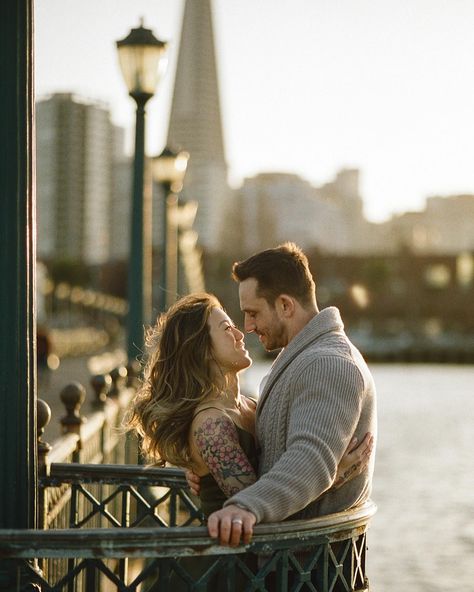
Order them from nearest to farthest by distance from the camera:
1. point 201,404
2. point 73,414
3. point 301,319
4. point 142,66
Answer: point 201,404 → point 301,319 → point 73,414 → point 142,66

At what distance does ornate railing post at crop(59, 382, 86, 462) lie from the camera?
730 centimetres

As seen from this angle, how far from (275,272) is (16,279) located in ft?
2.91

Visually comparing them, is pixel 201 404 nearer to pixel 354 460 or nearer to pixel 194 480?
pixel 194 480

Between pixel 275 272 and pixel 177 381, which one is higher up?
pixel 275 272

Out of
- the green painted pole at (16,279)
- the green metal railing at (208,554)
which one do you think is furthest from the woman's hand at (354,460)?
the green painted pole at (16,279)

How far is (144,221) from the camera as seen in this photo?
12.8 meters

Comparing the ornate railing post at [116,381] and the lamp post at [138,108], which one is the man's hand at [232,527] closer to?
the ornate railing post at [116,381]

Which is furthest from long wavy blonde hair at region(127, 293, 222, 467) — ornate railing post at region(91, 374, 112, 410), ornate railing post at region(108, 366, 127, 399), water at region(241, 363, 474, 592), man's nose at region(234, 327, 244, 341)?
water at region(241, 363, 474, 592)

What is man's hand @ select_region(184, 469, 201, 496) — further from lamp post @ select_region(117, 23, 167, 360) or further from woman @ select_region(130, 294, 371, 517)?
lamp post @ select_region(117, 23, 167, 360)

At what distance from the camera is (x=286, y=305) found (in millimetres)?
4012

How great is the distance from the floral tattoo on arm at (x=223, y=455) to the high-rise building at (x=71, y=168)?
18374 cm

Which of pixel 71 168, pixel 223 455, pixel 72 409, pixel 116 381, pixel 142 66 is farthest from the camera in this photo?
pixel 71 168

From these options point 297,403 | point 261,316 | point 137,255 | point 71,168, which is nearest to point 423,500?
point 137,255

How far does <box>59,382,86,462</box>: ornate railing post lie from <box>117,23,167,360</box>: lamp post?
4.30 metres
